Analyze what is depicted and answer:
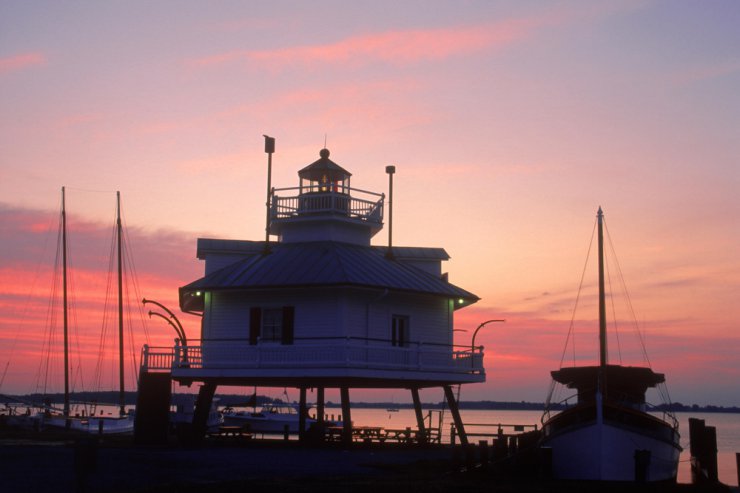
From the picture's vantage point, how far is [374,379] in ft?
126

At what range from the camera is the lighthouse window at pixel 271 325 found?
39.2m

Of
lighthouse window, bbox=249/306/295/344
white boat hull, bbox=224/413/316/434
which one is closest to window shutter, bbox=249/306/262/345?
lighthouse window, bbox=249/306/295/344

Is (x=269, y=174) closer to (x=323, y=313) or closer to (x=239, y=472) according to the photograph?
(x=323, y=313)

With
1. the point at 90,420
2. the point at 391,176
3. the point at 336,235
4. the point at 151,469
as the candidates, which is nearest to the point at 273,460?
the point at 151,469

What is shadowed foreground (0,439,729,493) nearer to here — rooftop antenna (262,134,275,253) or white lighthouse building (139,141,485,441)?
white lighthouse building (139,141,485,441)

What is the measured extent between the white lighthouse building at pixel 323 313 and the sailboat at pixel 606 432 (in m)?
5.61

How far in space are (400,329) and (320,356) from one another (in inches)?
191

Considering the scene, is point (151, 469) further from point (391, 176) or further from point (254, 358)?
point (391, 176)

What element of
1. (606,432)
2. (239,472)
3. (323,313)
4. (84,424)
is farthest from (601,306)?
(84,424)

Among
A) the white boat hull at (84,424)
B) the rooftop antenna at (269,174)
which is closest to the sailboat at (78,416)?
the white boat hull at (84,424)

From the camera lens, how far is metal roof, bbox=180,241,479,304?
3872cm

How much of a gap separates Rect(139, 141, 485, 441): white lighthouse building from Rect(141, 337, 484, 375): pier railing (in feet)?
0.14

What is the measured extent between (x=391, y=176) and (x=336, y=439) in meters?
12.9

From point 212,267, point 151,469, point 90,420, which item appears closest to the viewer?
point 151,469
